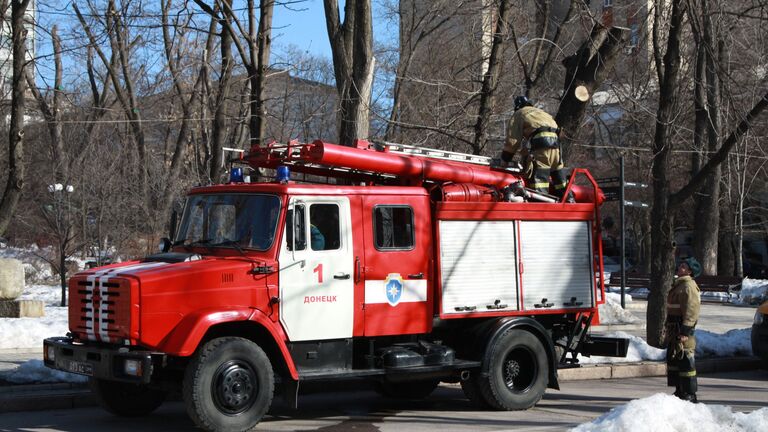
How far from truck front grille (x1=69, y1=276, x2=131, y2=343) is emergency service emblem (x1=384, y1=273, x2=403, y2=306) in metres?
2.81

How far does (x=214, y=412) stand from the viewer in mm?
8523

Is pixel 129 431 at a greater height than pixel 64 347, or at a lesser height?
lesser

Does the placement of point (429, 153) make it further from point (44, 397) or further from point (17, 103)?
point (17, 103)

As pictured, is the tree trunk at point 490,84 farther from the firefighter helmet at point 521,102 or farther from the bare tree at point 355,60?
the firefighter helmet at point 521,102

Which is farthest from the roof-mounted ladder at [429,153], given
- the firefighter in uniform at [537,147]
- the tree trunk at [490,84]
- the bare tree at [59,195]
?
the bare tree at [59,195]

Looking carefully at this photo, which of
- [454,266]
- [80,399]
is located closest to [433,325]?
[454,266]

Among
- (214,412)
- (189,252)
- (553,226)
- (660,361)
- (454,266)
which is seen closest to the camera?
(214,412)

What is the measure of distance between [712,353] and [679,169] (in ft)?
92.4

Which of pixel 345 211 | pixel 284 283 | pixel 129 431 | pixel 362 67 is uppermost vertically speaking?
pixel 362 67

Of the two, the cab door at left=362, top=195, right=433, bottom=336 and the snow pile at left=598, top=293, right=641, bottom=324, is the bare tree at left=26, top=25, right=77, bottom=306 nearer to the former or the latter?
the snow pile at left=598, top=293, right=641, bottom=324

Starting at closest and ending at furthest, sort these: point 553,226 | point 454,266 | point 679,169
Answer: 1. point 454,266
2. point 553,226
3. point 679,169

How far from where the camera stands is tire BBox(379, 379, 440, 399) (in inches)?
452

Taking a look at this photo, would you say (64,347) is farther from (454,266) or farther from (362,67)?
(362,67)

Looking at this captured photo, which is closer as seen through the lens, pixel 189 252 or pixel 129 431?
pixel 129 431
